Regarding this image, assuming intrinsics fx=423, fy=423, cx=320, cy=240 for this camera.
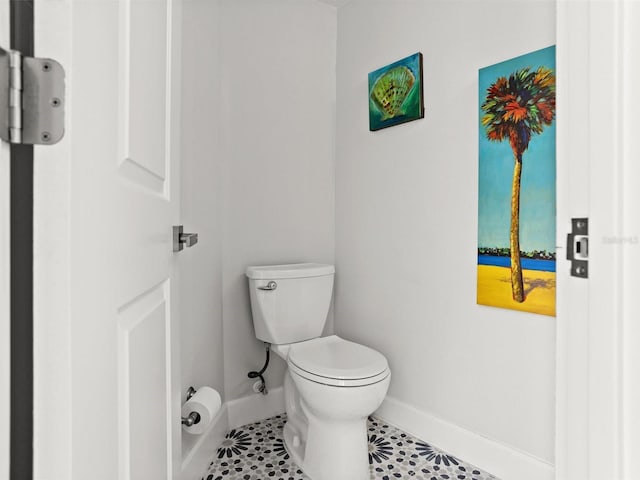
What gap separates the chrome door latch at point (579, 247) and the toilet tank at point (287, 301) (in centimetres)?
136

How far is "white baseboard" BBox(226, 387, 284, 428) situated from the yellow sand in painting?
3.74 ft

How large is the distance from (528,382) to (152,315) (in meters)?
1.36

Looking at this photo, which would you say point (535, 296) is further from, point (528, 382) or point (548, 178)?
Result: point (548, 178)

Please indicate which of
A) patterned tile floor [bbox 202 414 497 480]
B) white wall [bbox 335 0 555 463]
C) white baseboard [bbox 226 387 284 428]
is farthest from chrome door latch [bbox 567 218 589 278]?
white baseboard [bbox 226 387 284 428]

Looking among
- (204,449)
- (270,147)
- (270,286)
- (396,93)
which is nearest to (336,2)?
(396,93)

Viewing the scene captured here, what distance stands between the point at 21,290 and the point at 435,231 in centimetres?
163

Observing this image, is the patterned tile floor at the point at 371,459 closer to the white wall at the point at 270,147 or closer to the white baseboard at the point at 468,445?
the white baseboard at the point at 468,445

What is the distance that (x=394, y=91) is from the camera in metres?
2.01

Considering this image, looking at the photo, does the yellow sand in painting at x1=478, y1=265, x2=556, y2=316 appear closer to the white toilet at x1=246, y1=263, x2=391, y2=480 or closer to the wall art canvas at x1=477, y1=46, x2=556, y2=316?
the wall art canvas at x1=477, y1=46, x2=556, y2=316

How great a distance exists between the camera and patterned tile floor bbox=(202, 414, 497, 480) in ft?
5.41

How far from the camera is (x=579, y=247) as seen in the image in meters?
0.71

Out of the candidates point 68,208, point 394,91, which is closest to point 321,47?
point 394,91

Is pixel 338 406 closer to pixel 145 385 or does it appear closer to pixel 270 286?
pixel 270 286

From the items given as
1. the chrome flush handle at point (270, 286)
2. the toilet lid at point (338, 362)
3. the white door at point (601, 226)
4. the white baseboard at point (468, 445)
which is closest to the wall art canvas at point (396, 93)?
the chrome flush handle at point (270, 286)
